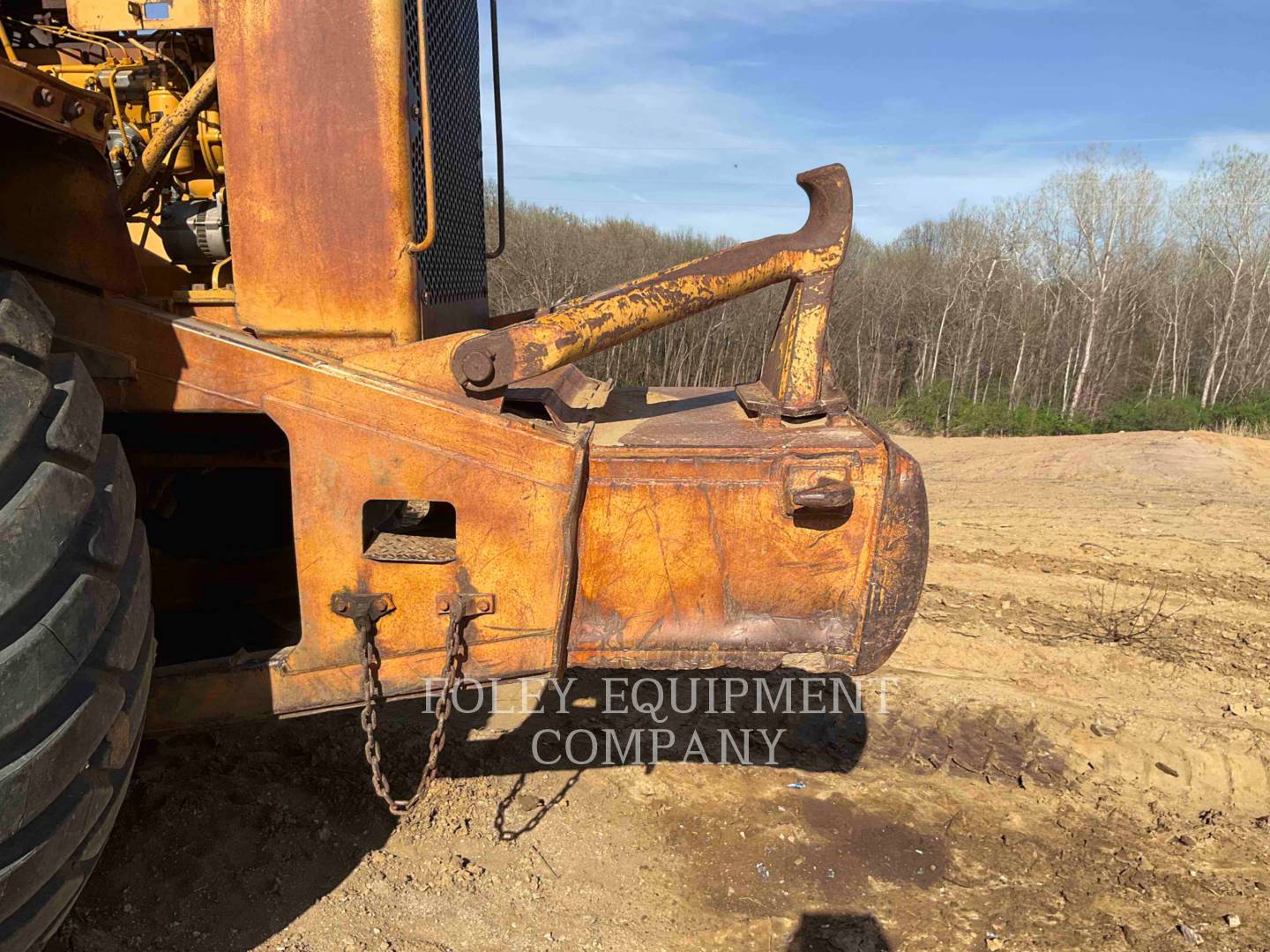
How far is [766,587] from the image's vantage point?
6.73ft

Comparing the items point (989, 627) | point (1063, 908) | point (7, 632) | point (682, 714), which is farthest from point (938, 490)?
point (7, 632)

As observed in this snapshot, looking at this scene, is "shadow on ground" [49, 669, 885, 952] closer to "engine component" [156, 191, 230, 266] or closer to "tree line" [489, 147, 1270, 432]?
"engine component" [156, 191, 230, 266]

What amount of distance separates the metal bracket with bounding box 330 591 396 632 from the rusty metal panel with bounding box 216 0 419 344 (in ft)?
1.99

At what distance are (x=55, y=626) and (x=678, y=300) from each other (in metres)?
1.46

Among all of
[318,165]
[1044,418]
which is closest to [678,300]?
[318,165]

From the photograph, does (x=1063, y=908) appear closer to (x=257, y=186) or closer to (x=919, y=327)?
(x=257, y=186)

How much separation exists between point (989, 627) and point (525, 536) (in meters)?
3.81

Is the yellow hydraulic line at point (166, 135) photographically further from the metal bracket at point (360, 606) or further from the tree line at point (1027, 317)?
the tree line at point (1027, 317)

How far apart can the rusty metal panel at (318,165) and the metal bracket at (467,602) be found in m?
0.63

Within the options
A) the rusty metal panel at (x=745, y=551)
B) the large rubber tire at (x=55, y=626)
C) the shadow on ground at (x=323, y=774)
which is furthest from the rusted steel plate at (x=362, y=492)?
the shadow on ground at (x=323, y=774)

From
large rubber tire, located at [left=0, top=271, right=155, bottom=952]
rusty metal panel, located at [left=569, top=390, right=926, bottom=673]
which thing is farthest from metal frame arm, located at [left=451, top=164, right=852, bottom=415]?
large rubber tire, located at [left=0, top=271, right=155, bottom=952]

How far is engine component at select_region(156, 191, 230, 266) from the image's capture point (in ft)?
7.66

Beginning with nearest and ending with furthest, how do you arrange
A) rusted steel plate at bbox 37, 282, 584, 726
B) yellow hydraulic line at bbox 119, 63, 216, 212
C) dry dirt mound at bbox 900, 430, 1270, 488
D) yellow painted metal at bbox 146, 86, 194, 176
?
rusted steel plate at bbox 37, 282, 584, 726 → yellow hydraulic line at bbox 119, 63, 216, 212 → yellow painted metal at bbox 146, 86, 194, 176 → dry dirt mound at bbox 900, 430, 1270, 488

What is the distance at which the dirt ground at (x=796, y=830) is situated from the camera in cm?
252
